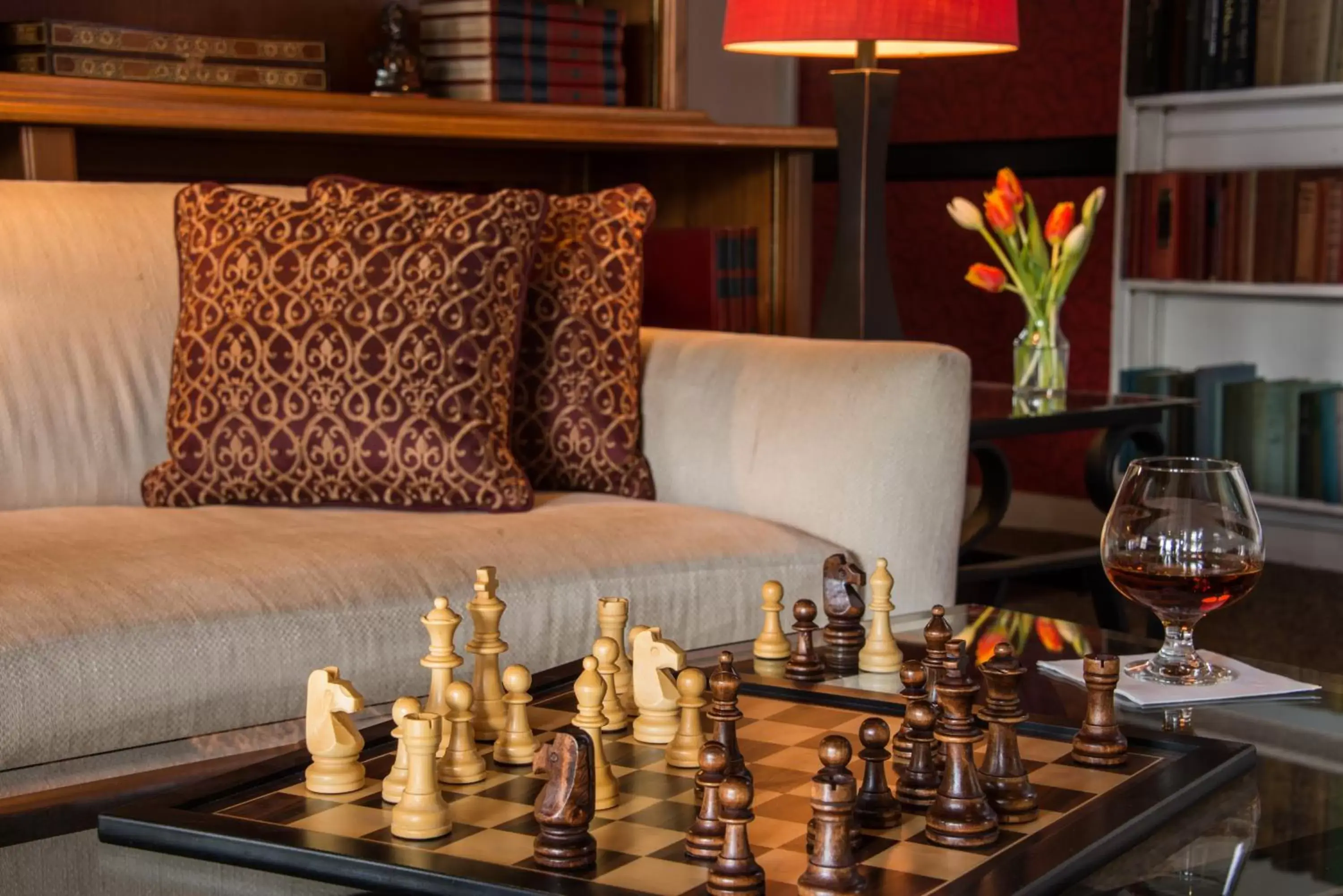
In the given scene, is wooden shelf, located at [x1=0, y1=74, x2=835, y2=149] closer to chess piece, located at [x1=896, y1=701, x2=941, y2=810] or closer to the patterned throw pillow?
the patterned throw pillow

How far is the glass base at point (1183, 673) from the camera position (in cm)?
119

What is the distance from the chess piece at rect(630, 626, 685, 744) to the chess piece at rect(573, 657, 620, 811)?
5cm

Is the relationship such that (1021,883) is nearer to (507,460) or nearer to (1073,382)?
(507,460)

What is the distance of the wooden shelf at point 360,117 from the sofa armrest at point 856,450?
0.79 metres

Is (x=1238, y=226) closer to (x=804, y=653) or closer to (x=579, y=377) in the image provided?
(x=579, y=377)

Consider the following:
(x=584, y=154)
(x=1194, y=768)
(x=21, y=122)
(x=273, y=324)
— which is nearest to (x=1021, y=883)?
(x=1194, y=768)

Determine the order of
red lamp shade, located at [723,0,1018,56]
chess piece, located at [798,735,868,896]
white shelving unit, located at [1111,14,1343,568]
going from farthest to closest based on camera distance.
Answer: white shelving unit, located at [1111,14,1343,568] < red lamp shade, located at [723,0,1018,56] < chess piece, located at [798,735,868,896]

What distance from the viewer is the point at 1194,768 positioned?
0.95 m

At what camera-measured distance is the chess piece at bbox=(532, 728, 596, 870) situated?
79 cm

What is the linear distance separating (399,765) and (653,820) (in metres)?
0.14

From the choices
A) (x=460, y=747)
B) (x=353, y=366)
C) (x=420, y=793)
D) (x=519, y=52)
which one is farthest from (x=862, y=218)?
(x=420, y=793)

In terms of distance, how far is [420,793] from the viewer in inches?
33.5

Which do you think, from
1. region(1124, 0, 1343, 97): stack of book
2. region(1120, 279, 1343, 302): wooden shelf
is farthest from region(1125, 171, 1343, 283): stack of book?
region(1124, 0, 1343, 97): stack of book

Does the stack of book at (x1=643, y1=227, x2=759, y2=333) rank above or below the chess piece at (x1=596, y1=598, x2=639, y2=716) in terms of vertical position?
above
